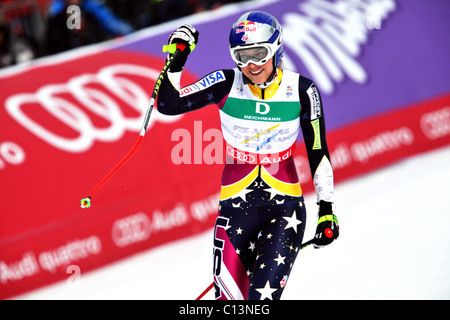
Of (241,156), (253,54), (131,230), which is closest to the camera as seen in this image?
(253,54)

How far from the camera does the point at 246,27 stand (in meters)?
4.37

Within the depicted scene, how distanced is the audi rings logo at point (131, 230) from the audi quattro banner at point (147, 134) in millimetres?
11

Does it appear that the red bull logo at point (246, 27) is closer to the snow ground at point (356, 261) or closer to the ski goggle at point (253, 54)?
the ski goggle at point (253, 54)

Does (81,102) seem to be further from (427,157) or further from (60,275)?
(427,157)

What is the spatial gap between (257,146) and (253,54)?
1.96 feet

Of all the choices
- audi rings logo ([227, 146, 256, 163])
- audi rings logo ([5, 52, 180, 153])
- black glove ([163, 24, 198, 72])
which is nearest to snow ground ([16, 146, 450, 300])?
audi rings logo ([5, 52, 180, 153])

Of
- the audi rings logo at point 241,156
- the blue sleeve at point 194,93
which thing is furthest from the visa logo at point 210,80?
the audi rings logo at point 241,156

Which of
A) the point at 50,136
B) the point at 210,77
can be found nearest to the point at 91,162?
the point at 50,136

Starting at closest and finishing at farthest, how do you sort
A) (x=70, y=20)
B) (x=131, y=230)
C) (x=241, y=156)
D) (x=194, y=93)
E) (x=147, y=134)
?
(x=194, y=93), (x=241, y=156), (x=131, y=230), (x=147, y=134), (x=70, y=20)

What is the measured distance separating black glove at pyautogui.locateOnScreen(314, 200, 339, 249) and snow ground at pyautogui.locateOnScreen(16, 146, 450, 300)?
1645 mm

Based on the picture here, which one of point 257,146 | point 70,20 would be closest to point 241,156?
point 257,146

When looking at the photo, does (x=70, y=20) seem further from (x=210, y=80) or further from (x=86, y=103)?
(x=210, y=80)

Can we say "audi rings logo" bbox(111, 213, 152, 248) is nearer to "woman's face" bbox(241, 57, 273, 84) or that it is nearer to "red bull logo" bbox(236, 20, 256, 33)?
"woman's face" bbox(241, 57, 273, 84)
